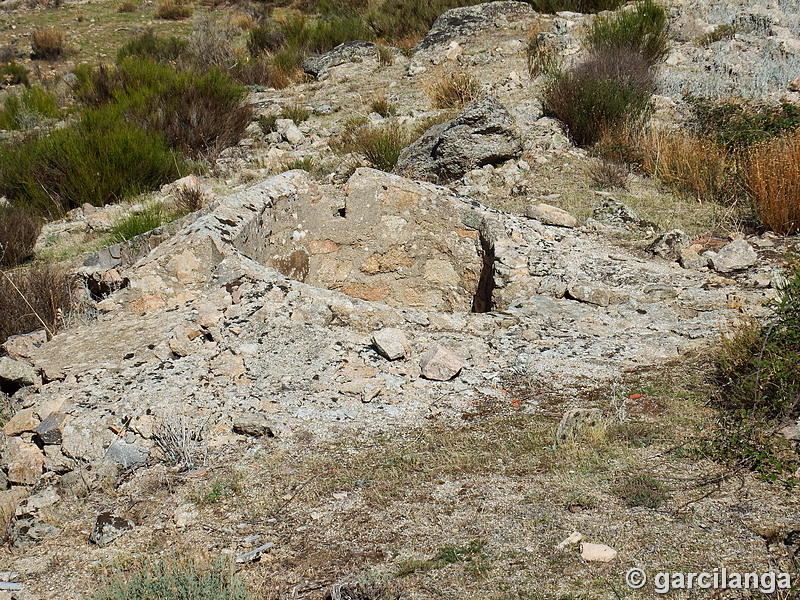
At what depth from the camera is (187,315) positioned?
3.72 m

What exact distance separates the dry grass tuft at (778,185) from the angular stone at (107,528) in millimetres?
4785

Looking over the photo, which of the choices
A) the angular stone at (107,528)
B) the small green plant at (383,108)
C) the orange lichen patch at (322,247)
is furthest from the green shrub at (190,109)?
the angular stone at (107,528)

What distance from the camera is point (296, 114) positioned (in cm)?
977

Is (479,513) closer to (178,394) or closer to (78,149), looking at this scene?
(178,394)

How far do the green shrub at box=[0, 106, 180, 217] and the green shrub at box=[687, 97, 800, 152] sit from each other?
595 centimetres

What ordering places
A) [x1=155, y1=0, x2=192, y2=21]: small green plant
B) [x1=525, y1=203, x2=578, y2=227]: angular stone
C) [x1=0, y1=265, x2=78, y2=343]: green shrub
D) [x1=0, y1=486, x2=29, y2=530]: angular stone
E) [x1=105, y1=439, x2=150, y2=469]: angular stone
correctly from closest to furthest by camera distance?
[x1=0, y1=486, x2=29, y2=530]: angular stone < [x1=105, y1=439, x2=150, y2=469]: angular stone < [x1=0, y1=265, x2=78, y2=343]: green shrub < [x1=525, y1=203, x2=578, y2=227]: angular stone < [x1=155, y1=0, x2=192, y2=21]: small green plant

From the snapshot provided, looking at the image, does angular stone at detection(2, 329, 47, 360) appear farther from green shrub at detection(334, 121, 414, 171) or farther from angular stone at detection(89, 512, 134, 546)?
green shrub at detection(334, 121, 414, 171)

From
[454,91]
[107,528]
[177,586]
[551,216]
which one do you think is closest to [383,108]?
[454,91]

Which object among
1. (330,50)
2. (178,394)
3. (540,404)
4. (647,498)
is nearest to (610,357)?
(540,404)

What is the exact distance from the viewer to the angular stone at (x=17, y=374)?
335cm

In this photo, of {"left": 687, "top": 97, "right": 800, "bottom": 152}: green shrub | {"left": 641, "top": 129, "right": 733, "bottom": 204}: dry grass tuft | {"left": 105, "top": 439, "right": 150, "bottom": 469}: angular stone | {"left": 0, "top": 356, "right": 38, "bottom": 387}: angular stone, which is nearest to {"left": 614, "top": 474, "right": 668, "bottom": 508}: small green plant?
{"left": 105, "top": 439, "right": 150, "bottom": 469}: angular stone

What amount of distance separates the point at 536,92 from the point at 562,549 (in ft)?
25.1

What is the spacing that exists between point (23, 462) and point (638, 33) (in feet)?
30.3

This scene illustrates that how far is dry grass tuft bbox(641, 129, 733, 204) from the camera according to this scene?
6098 millimetres
